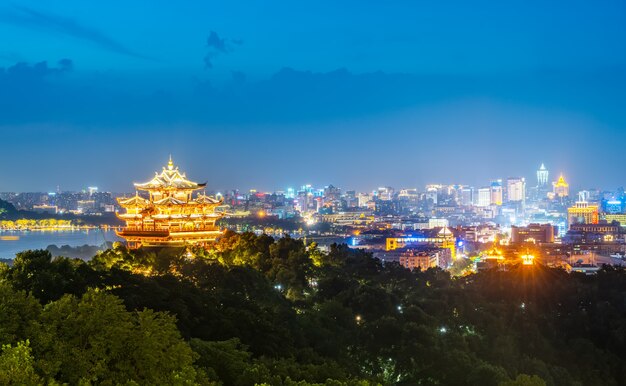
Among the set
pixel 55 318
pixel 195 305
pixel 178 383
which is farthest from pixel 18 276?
pixel 178 383

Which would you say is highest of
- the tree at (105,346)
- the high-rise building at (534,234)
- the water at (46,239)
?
the tree at (105,346)

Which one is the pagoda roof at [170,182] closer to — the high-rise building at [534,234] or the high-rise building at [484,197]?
the high-rise building at [534,234]

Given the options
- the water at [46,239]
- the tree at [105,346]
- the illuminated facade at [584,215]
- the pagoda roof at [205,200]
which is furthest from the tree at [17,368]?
the illuminated facade at [584,215]

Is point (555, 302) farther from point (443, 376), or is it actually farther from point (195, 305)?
point (195, 305)

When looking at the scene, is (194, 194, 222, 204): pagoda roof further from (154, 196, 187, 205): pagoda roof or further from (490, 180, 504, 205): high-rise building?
(490, 180, 504, 205): high-rise building

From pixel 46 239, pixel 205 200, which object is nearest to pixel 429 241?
pixel 46 239

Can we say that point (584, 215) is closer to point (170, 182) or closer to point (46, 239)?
point (46, 239)
